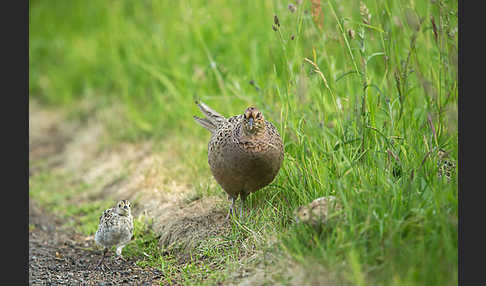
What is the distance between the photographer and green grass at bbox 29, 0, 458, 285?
3.12 metres

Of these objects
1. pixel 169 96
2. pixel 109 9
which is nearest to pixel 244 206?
pixel 169 96

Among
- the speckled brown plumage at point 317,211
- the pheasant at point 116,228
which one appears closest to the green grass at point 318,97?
the speckled brown plumage at point 317,211

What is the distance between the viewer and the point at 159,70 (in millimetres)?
6516

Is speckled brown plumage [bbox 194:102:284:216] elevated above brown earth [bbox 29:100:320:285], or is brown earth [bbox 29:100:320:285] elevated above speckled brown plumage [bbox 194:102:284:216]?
speckled brown plumage [bbox 194:102:284:216]

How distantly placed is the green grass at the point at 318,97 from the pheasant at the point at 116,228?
0.69 metres

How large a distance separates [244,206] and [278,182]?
323mm

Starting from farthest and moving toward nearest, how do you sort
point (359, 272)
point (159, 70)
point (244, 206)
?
1. point (159, 70)
2. point (244, 206)
3. point (359, 272)

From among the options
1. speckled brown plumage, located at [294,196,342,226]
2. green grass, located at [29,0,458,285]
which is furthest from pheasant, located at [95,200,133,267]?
speckled brown plumage, located at [294,196,342,226]

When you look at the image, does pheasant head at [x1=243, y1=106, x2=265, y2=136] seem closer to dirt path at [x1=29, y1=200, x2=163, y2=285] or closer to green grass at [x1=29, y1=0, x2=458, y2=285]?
green grass at [x1=29, y1=0, x2=458, y2=285]

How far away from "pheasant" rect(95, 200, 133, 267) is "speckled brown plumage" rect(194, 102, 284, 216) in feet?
2.59

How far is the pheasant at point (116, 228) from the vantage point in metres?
4.15

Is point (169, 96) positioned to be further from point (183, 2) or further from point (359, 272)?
point (359, 272)

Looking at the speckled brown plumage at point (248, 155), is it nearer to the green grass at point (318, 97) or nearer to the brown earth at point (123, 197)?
the green grass at point (318, 97)

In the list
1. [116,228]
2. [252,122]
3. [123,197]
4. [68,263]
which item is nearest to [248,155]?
[252,122]
